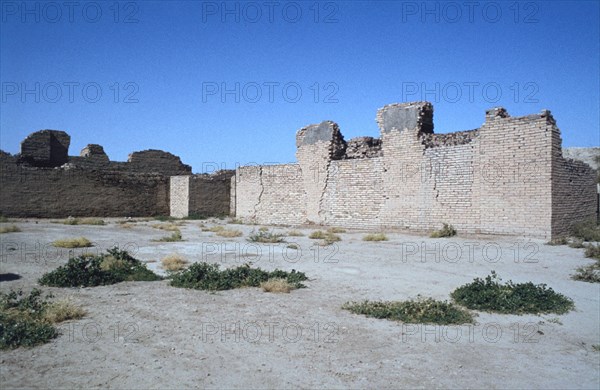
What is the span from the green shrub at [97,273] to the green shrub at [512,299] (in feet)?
19.0

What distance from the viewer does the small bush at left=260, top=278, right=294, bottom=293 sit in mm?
7621

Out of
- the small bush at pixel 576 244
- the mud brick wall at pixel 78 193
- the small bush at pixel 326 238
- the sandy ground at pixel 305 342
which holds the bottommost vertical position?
the sandy ground at pixel 305 342

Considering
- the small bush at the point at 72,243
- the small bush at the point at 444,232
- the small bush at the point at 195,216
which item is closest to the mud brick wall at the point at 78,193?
the small bush at the point at 195,216

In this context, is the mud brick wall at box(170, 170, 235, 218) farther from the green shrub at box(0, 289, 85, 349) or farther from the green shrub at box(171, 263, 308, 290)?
the green shrub at box(0, 289, 85, 349)

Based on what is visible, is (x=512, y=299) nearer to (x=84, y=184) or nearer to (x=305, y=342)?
(x=305, y=342)

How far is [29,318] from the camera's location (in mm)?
5605

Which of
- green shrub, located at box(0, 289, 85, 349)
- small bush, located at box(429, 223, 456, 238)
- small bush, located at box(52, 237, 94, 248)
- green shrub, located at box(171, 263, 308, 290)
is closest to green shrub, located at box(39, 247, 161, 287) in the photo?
green shrub, located at box(171, 263, 308, 290)

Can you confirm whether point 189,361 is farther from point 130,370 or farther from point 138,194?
point 138,194

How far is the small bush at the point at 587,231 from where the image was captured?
45.4ft

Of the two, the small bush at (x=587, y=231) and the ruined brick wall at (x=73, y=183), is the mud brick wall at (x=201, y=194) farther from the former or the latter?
the small bush at (x=587, y=231)

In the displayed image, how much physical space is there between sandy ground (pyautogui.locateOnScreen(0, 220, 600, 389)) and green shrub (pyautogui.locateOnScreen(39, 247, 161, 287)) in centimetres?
35

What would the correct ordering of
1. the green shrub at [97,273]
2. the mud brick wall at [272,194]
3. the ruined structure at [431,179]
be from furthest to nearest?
the mud brick wall at [272,194], the ruined structure at [431,179], the green shrub at [97,273]

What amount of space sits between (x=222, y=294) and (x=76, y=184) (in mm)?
22850

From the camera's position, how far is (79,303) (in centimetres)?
679
